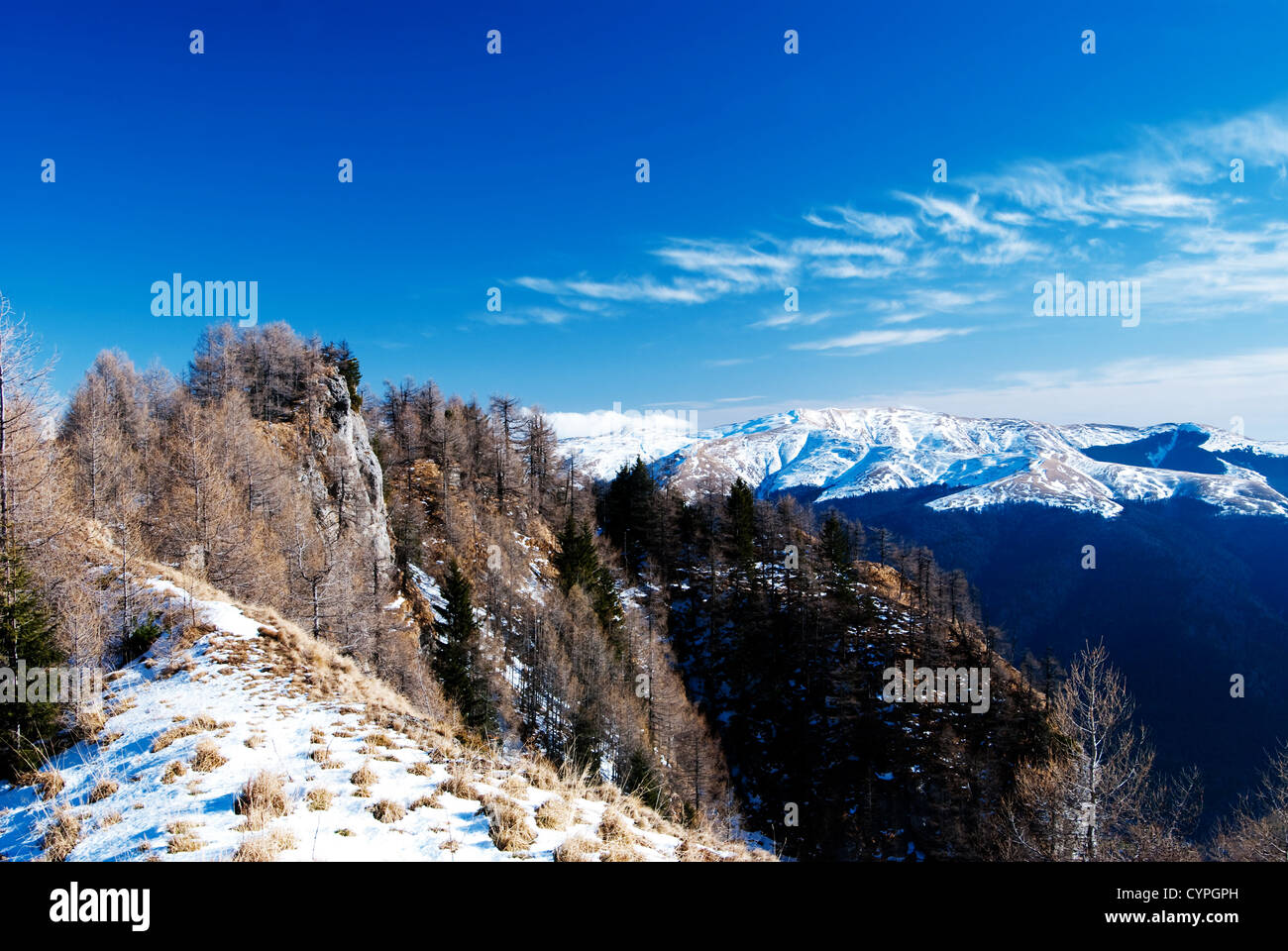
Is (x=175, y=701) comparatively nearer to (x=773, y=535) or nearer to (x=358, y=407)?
(x=358, y=407)

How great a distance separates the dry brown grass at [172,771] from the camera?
8.02 m

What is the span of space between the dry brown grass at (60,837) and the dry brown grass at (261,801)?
1558 millimetres

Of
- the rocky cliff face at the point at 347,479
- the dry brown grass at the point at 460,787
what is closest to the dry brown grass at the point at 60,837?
the dry brown grass at the point at 460,787

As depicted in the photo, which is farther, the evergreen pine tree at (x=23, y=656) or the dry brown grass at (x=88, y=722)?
the dry brown grass at (x=88, y=722)

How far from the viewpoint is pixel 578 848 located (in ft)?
22.3

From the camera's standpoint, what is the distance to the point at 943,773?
150 ft

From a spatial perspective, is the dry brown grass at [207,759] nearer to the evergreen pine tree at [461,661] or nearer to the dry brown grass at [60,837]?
the dry brown grass at [60,837]

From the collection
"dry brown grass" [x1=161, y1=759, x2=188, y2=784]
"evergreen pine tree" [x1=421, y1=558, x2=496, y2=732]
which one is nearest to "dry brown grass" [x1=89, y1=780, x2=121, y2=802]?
"dry brown grass" [x1=161, y1=759, x2=188, y2=784]

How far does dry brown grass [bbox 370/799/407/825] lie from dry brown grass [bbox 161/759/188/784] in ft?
11.1

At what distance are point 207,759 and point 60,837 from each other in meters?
2.09

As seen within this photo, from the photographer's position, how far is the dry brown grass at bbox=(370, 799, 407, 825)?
712cm
